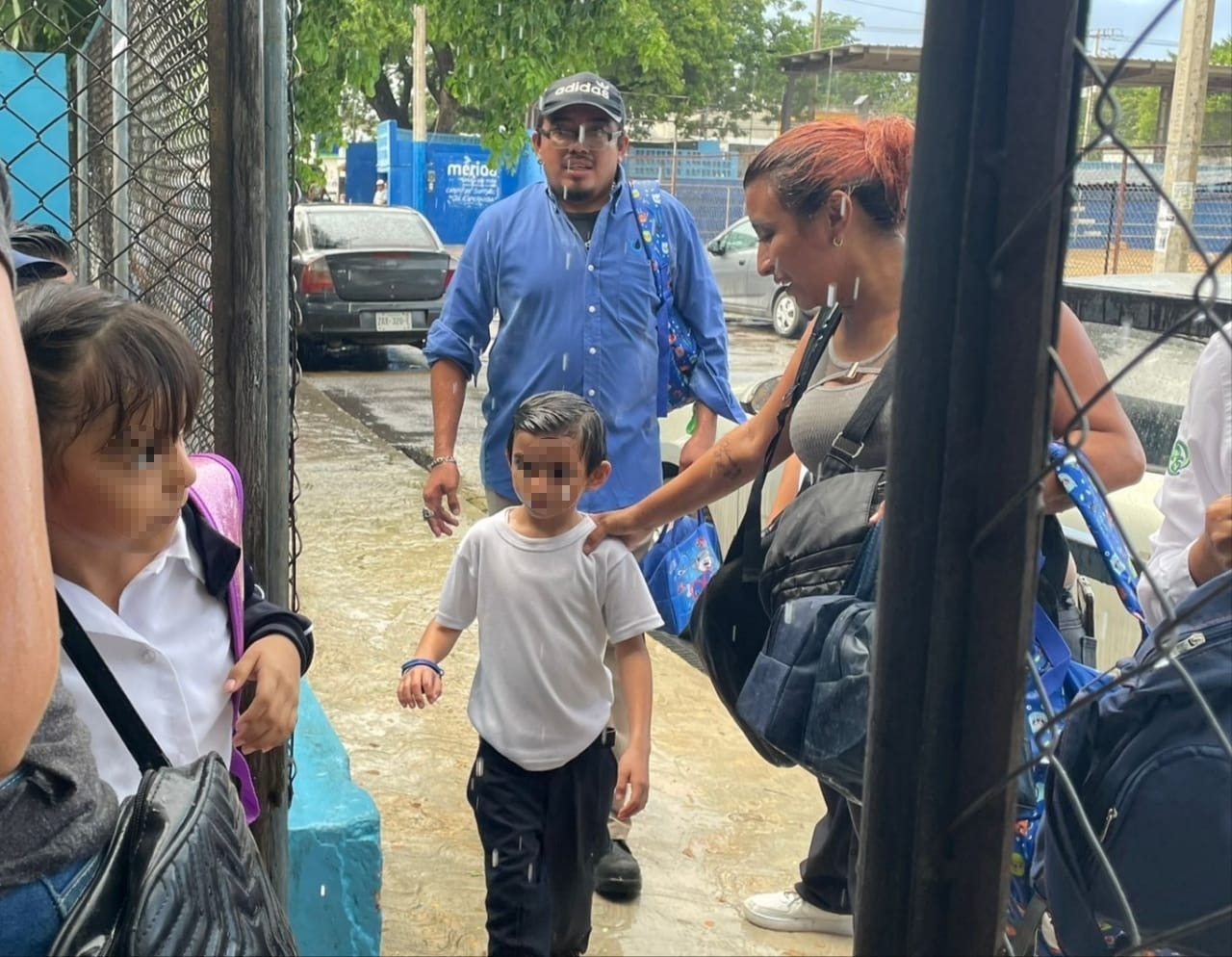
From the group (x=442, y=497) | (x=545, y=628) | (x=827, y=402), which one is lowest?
(x=545, y=628)

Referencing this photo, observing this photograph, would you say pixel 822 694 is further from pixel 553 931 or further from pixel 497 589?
pixel 553 931

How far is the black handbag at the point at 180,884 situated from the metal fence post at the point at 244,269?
101 cm

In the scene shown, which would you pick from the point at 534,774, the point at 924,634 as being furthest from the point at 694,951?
the point at 924,634

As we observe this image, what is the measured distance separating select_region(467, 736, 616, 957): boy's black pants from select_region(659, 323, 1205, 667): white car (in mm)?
1644

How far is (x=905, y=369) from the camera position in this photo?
1104 mm

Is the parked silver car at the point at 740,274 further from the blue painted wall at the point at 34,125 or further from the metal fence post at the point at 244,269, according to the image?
the metal fence post at the point at 244,269

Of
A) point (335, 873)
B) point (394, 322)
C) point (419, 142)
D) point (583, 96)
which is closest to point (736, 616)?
point (335, 873)

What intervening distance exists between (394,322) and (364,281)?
0.52 meters

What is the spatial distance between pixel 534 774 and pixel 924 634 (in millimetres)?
2007

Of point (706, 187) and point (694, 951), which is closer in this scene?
point (694, 951)

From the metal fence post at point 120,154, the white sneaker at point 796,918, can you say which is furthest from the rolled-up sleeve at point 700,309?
the metal fence post at point 120,154

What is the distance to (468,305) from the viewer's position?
387 cm

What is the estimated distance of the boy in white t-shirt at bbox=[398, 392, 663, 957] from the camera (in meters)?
2.94

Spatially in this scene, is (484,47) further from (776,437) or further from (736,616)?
(736,616)
